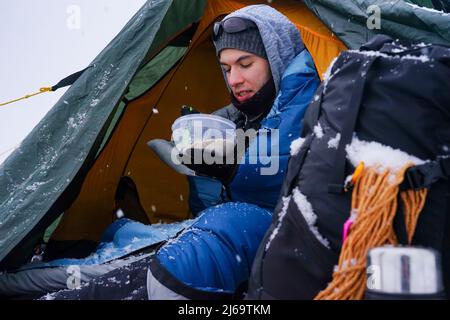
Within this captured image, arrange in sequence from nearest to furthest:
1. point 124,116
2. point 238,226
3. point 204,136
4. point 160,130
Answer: point 238,226 < point 204,136 < point 124,116 < point 160,130

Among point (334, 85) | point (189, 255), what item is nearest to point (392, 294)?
point (334, 85)

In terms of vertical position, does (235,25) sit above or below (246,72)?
above

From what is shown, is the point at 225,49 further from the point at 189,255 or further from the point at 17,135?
the point at 17,135

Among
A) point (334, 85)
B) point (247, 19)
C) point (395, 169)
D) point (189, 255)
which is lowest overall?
point (189, 255)

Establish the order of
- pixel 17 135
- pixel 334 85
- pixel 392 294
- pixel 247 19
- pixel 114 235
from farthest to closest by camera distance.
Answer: pixel 17 135
pixel 114 235
pixel 247 19
pixel 334 85
pixel 392 294

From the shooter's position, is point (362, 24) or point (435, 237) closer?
point (435, 237)

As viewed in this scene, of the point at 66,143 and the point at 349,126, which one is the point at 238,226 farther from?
the point at 66,143

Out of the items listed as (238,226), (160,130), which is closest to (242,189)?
(238,226)

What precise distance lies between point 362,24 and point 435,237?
1017 millimetres

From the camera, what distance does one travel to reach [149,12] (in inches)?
74.6

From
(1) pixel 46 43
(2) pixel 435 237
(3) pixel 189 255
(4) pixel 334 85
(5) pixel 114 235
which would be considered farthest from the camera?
(1) pixel 46 43

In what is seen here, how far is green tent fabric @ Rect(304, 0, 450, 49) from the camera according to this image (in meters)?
1.50

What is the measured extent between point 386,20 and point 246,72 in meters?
0.51

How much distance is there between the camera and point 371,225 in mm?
842
